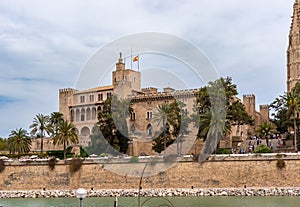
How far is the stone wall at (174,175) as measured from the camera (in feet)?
128

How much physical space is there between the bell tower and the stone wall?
1299 inches

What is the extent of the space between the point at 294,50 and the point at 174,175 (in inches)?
1414

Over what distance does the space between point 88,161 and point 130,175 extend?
3.83 metres

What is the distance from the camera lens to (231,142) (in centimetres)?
5997

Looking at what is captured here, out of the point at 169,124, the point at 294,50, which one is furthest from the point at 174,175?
the point at 294,50

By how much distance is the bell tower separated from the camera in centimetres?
6975

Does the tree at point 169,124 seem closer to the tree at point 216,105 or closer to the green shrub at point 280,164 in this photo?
the tree at point 216,105

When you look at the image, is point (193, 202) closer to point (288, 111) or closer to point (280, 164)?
point (280, 164)

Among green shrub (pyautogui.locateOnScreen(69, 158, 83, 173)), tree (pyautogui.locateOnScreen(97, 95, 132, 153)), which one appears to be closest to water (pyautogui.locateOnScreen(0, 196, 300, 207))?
green shrub (pyautogui.locateOnScreen(69, 158, 83, 173))

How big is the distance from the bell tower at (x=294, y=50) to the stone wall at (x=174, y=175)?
33.0 metres

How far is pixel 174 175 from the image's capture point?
41.4 metres

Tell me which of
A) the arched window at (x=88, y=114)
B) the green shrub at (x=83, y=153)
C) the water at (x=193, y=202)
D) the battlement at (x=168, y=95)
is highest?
the battlement at (x=168, y=95)

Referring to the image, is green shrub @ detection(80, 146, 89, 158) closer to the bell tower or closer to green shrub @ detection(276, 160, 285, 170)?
green shrub @ detection(276, 160, 285, 170)

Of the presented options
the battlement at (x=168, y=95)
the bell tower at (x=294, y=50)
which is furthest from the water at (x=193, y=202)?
the bell tower at (x=294, y=50)
